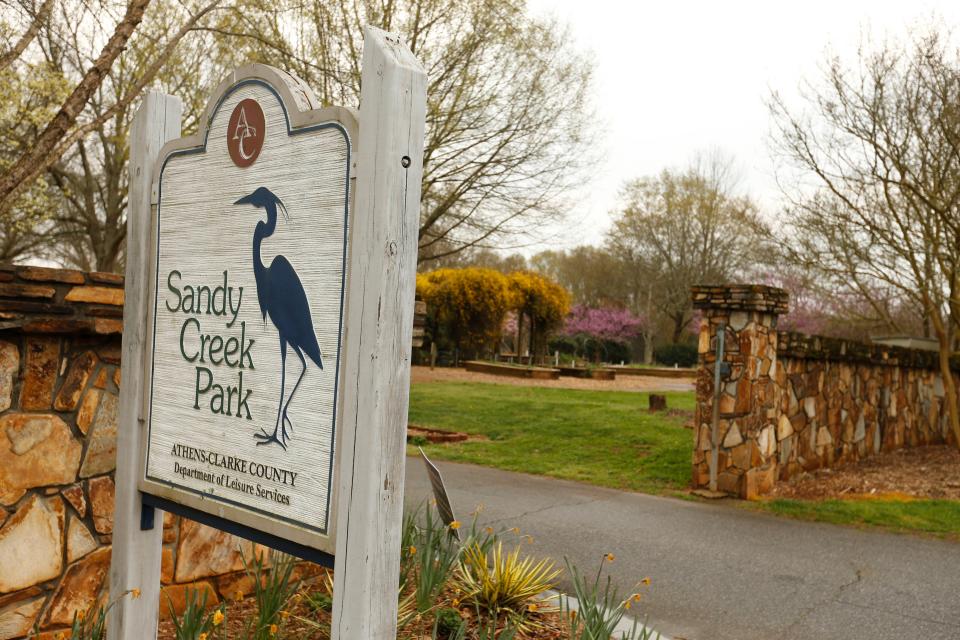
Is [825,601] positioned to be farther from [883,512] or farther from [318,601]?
[318,601]

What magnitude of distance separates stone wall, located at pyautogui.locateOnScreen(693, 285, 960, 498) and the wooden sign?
677cm

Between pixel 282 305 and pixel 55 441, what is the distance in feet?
5.64

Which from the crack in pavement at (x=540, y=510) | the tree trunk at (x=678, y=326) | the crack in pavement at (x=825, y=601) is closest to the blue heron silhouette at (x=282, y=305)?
the crack in pavement at (x=825, y=601)

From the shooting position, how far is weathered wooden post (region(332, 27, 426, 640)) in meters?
2.11

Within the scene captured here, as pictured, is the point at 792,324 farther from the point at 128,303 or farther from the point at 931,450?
the point at 128,303

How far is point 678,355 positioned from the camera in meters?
38.8

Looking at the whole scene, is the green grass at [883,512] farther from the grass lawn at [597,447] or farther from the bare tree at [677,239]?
the bare tree at [677,239]

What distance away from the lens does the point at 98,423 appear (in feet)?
11.7

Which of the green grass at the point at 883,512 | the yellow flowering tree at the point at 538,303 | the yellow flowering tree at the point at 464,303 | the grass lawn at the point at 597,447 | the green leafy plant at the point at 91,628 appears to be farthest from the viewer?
the yellow flowering tree at the point at 538,303

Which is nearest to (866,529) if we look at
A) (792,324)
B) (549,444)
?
(549,444)

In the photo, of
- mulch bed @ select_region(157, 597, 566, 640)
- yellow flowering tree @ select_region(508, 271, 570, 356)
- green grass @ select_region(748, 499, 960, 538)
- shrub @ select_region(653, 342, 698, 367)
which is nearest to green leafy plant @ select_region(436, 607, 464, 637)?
mulch bed @ select_region(157, 597, 566, 640)

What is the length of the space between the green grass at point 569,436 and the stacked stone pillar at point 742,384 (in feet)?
2.80

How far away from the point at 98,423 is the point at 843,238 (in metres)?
11.0

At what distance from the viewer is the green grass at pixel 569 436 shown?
10.1 metres
